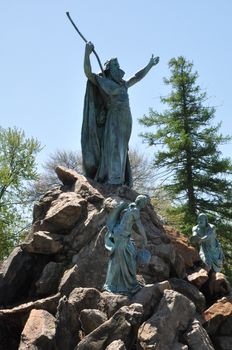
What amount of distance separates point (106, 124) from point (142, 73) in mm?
1591

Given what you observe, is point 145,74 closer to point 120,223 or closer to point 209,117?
point 120,223

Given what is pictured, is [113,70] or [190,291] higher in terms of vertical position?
[113,70]

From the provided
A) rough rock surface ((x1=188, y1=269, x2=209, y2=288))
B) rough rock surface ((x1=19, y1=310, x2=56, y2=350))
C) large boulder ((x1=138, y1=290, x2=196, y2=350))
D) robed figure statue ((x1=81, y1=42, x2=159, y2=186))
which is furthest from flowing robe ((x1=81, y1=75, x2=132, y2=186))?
large boulder ((x1=138, y1=290, x2=196, y2=350))

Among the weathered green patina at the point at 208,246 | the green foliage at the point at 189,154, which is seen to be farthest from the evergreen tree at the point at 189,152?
the weathered green patina at the point at 208,246

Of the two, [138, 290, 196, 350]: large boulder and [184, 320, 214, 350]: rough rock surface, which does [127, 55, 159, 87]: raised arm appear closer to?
[138, 290, 196, 350]: large boulder

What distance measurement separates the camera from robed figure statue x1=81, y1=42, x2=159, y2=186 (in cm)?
1141

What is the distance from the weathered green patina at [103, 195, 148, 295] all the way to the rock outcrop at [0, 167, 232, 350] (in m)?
0.31

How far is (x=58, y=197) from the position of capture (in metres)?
10.9

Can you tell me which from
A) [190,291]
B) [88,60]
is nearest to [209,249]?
[190,291]

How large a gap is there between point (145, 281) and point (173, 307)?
86.5 inches

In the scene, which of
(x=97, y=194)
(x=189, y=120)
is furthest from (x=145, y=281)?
(x=189, y=120)

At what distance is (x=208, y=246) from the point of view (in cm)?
1115

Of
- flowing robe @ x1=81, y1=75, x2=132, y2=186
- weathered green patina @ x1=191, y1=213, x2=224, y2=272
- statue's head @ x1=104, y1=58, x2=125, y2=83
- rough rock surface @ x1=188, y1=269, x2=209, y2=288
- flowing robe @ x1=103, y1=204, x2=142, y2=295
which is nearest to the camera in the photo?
flowing robe @ x1=103, y1=204, x2=142, y2=295

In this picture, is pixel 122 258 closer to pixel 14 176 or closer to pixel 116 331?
pixel 116 331
